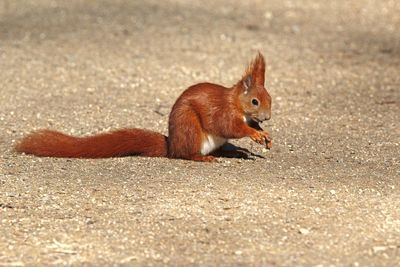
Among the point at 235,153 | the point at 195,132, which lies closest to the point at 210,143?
the point at 195,132

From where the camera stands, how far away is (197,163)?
5.77 metres

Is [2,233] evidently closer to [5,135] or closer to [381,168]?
[5,135]

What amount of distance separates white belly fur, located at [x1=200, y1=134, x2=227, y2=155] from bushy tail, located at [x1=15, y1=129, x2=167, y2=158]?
0.97ft

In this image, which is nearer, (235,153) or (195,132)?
(195,132)

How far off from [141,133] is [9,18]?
15.7 feet

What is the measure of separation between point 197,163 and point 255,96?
605 mm

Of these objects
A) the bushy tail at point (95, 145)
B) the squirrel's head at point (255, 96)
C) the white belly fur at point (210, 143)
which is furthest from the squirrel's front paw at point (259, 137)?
the bushy tail at point (95, 145)

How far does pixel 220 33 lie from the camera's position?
31.4 feet

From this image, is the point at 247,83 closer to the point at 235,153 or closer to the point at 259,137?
the point at 259,137

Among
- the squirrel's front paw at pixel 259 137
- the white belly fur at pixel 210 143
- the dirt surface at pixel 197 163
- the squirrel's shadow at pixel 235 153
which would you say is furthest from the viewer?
the squirrel's shadow at pixel 235 153

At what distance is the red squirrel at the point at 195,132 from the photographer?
18.5 ft

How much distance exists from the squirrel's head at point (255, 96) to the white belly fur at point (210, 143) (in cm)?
26

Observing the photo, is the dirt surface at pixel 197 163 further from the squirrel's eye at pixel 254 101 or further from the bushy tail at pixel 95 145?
the squirrel's eye at pixel 254 101

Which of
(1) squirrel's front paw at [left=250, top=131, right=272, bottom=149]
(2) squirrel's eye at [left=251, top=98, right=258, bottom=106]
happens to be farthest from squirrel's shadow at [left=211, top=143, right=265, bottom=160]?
(2) squirrel's eye at [left=251, top=98, right=258, bottom=106]
